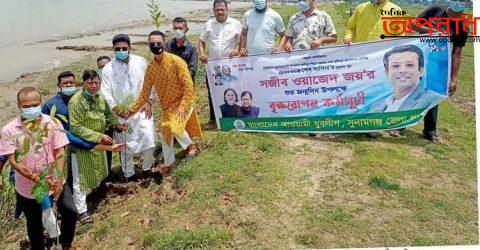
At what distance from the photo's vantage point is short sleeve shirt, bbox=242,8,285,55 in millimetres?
6363

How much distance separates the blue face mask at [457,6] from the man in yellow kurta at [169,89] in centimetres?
367

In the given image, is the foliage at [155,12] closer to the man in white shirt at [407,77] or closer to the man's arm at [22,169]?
the man in white shirt at [407,77]

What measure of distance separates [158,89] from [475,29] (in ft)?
13.6

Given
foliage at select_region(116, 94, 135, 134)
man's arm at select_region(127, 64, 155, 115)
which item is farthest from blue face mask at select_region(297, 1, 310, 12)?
foliage at select_region(116, 94, 135, 134)

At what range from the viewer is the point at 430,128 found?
6.50 metres

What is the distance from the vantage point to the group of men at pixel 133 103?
4027 millimetres

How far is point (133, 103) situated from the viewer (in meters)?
5.57

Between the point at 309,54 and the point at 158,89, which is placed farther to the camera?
the point at 309,54

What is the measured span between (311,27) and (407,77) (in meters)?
1.53

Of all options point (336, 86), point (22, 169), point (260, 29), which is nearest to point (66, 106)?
point (22, 169)

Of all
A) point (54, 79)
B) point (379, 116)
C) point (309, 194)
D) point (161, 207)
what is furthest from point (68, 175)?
point (54, 79)

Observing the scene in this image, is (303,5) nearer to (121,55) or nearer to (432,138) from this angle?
(121,55)

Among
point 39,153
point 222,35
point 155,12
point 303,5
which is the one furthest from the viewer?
point 155,12

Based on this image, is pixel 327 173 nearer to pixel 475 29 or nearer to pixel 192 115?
pixel 192 115
